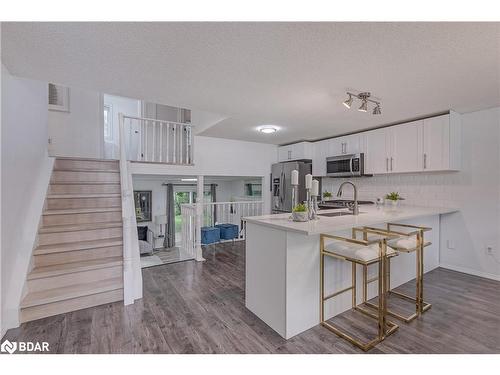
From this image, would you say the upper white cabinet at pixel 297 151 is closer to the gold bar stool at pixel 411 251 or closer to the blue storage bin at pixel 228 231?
the blue storage bin at pixel 228 231

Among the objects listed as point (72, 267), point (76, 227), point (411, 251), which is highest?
point (76, 227)

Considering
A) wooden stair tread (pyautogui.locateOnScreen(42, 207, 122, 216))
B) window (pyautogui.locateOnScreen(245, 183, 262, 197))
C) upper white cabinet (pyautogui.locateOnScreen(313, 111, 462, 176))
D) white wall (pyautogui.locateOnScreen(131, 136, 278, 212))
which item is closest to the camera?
wooden stair tread (pyautogui.locateOnScreen(42, 207, 122, 216))

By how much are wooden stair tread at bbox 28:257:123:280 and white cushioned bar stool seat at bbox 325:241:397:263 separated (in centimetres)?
231

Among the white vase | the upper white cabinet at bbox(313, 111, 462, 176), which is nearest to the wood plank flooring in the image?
the white vase

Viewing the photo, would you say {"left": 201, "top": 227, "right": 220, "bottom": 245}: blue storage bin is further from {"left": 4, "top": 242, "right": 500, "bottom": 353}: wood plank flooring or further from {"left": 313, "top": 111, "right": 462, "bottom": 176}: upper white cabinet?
{"left": 313, "top": 111, "right": 462, "bottom": 176}: upper white cabinet

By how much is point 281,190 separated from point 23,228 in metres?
3.99

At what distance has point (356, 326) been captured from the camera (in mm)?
2104

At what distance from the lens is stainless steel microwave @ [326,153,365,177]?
414cm

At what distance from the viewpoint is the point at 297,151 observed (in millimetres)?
5164

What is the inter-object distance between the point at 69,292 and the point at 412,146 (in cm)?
461

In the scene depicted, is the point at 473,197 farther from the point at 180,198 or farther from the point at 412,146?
the point at 180,198

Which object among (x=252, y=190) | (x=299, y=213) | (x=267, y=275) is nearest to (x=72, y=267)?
(x=267, y=275)

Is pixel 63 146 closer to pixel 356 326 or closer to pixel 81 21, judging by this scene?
pixel 81 21

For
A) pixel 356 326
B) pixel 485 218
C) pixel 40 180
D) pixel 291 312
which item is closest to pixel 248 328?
pixel 291 312
